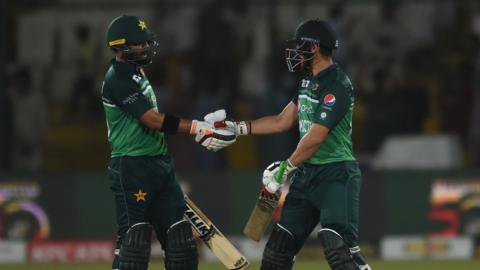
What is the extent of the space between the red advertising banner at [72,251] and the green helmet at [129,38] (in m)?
5.71

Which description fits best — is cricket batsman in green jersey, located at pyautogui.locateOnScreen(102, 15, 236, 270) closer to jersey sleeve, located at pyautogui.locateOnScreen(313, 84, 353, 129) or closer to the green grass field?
jersey sleeve, located at pyautogui.locateOnScreen(313, 84, 353, 129)

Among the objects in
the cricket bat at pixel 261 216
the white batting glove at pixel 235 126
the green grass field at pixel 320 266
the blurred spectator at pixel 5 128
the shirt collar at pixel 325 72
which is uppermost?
the shirt collar at pixel 325 72

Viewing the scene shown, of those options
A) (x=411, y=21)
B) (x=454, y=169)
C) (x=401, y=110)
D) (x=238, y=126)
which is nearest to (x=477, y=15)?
(x=411, y=21)

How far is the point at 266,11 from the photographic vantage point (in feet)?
54.6

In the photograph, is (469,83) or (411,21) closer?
(469,83)

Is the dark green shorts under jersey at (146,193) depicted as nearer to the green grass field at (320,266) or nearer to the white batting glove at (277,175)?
the white batting glove at (277,175)

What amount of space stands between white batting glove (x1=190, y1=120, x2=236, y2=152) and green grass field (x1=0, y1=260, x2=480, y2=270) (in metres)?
3.80

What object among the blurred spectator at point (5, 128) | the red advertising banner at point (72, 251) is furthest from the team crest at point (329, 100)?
the blurred spectator at point (5, 128)

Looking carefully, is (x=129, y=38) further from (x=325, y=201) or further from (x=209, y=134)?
(x=325, y=201)

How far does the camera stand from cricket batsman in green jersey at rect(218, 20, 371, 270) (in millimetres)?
8125

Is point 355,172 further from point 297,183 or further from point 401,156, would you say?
point 401,156

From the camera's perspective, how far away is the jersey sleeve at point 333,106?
8.09 metres

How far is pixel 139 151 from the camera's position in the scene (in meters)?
8.53

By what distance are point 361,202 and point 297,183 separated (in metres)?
5.37
